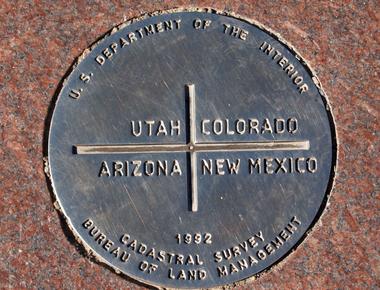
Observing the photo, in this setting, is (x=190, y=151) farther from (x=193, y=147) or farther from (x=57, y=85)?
(x=57, y=85)

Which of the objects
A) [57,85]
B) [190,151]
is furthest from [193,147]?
[57,85]

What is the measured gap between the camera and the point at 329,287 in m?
3.59

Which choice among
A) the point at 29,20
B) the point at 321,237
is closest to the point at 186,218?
the point at 321,237

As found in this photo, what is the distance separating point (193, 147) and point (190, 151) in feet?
0.09

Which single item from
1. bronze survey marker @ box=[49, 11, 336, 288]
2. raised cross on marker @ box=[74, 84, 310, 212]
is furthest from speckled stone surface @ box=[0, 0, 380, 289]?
raised cross on marker @ box=[74, 84, 310, 212]

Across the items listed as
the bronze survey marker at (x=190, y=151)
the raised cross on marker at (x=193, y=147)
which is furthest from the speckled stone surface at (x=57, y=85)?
the raised cross on marker at (x=193, y=147)

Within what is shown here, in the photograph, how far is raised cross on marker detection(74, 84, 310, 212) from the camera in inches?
139

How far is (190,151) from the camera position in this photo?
3547 millimetres

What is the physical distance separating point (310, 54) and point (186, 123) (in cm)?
79

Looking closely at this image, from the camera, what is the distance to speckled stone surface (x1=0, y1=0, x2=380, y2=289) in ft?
11.7

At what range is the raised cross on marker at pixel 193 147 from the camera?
354 centimetres

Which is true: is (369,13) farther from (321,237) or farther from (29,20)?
(29,20)

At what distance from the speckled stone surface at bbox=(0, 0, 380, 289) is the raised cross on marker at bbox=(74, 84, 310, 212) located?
32 cm

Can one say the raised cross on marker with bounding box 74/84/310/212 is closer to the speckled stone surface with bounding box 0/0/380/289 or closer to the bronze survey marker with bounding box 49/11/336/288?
the bronze survey marker with bounding box 49/11/336/288
